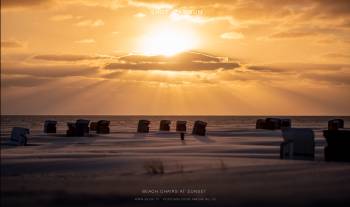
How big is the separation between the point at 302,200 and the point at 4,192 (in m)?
7.29

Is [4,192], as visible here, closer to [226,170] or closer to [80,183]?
[80,183]

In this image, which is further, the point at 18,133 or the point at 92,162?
the point at 18,133

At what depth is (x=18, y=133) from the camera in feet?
130

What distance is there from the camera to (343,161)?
2494cm

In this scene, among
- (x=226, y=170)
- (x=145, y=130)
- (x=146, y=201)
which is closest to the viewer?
(x=146, y=201)

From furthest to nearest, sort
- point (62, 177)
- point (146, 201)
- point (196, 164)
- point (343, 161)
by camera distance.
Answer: point (343, 161) → point (196, 164) → point (62, 177) → point (146, 201)

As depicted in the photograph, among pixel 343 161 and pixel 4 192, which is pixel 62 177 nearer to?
pixel 4 192

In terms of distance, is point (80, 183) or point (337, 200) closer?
point (337, 200)

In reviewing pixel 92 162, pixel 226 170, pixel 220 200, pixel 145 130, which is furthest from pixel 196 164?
pixel 145 130

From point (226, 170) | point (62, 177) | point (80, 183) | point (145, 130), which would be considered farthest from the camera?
point (145, 130)

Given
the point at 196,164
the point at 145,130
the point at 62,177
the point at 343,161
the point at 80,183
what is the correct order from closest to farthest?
the point at 80,183 → the point at 62,177 → the point at 196,164 → the point at 343,161 → the point at 145,130

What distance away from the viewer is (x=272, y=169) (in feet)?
67.2

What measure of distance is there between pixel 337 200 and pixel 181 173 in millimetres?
6523

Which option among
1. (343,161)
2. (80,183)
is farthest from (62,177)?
(343,161)
